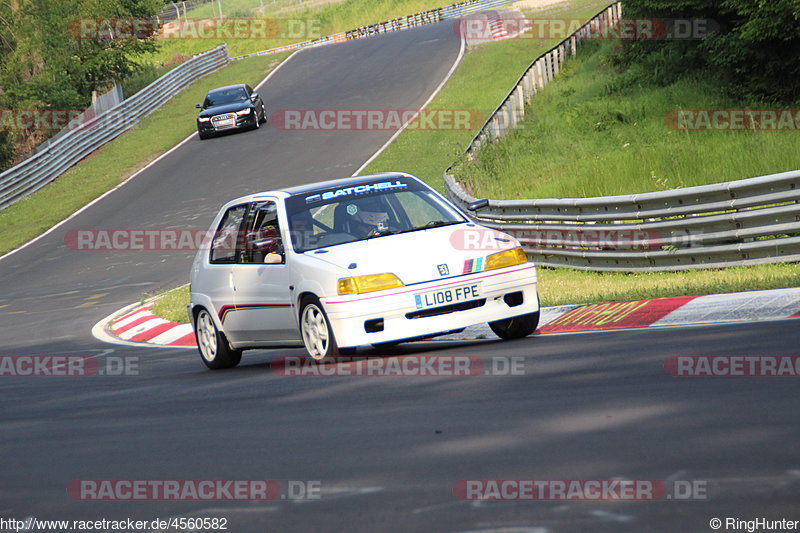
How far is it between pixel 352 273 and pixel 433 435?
3.00m

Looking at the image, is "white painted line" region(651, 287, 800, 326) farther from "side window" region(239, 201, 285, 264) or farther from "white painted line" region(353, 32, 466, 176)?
"white painted line" region(353, 32, 466, 176)

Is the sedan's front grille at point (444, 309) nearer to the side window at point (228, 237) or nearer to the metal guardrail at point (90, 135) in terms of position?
the side window at point (228, 237)

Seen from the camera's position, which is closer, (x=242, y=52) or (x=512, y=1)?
(x=512, y=1)

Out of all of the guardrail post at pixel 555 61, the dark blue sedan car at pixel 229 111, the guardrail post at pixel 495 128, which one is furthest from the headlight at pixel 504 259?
the dark blue sedan car at pixel 229 111

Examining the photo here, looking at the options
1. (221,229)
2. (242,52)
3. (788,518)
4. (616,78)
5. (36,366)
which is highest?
(242,52)

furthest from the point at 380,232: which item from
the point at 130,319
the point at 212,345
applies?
A: the point at 130,319

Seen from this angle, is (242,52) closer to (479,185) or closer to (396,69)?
(396,69)

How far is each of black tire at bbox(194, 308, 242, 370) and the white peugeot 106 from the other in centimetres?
1

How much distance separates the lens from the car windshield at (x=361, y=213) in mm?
9117

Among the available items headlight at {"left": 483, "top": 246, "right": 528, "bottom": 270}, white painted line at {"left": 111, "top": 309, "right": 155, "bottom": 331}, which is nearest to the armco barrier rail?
white painted line at {"left": 111, "top": 309, "right": 155, "bottom": 331}

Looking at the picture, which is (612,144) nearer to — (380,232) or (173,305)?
(173,305)

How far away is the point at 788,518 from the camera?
3615 mm

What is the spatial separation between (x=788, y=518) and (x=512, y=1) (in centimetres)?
6037

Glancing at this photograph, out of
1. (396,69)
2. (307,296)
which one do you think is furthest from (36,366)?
(396,69)
